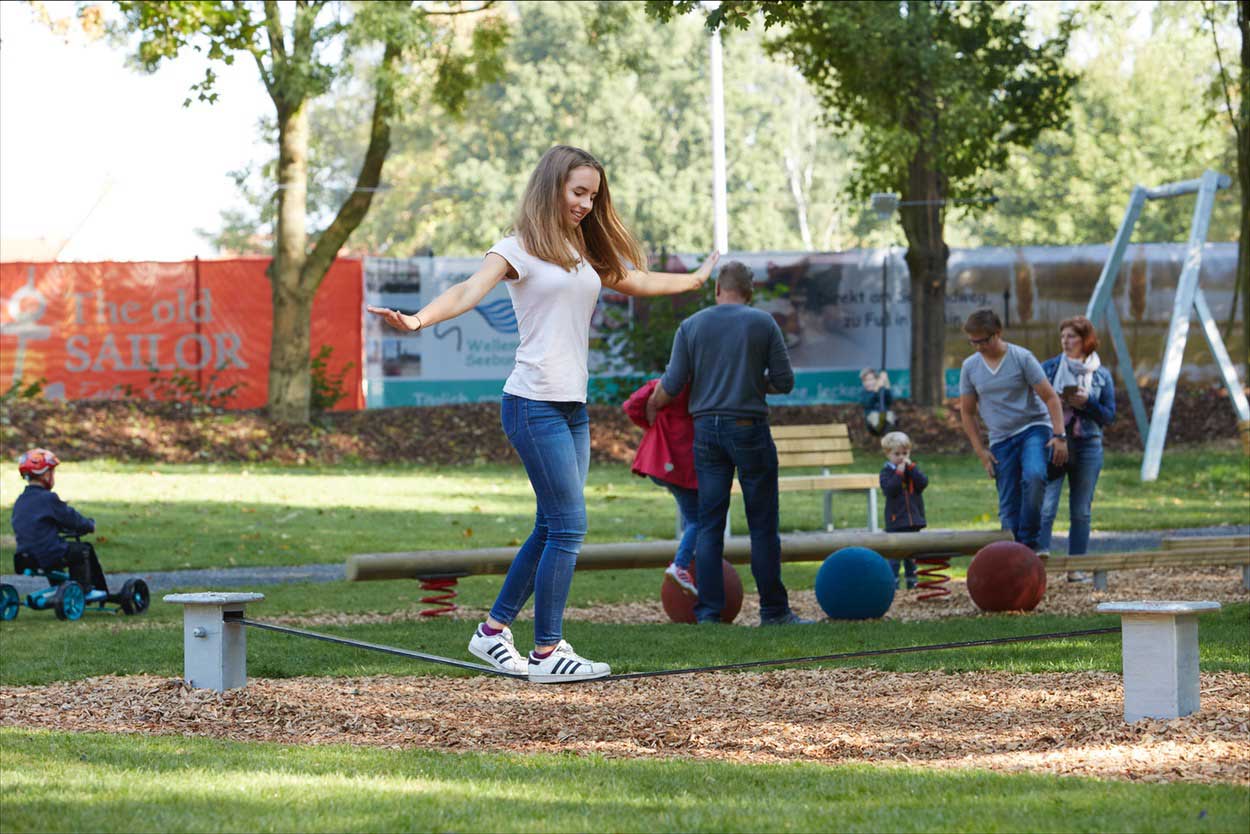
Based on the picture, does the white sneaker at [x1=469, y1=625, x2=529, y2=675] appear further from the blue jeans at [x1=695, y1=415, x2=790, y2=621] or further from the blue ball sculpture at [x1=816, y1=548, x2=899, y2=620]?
the blue ball sculpture at [x1=816, y1=548, x2=899, y2=620]

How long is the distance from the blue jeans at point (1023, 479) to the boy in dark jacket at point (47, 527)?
226 inches

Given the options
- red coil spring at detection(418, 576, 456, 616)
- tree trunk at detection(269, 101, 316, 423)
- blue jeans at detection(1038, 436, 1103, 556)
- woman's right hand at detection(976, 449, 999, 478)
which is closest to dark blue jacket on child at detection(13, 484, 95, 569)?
red coil spring at detection(418, 576, 456, 616)

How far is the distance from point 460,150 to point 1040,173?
→ 27.7 metres

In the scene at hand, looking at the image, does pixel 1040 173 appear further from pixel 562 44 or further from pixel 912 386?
pixel 912 386

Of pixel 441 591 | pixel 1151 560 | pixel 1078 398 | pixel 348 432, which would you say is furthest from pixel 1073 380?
pixel 348 432

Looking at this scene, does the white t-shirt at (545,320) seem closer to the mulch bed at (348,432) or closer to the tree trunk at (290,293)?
the mulch bed at (348,432)

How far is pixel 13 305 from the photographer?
25.1m

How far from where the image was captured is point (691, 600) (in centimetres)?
928

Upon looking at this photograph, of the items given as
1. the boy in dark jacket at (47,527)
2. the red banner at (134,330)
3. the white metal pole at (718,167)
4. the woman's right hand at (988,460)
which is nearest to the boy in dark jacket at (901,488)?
the woman's right hand at (988,460)

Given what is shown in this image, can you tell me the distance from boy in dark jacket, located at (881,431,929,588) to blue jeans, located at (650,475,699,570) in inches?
86.9

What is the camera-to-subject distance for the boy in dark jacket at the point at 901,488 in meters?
11.2

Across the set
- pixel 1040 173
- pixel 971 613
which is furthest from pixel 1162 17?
pixel 971 613

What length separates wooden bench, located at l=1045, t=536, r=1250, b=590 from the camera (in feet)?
30.8

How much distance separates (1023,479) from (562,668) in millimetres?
4844
